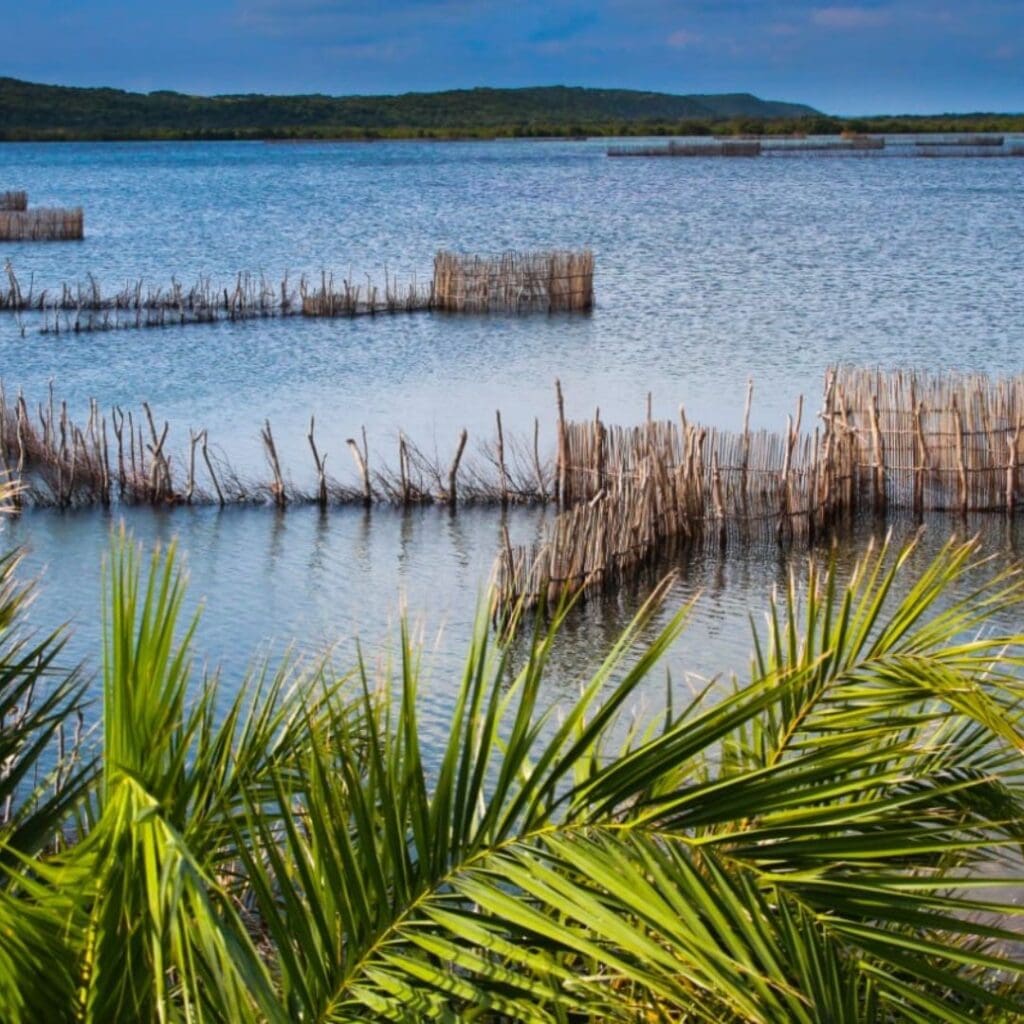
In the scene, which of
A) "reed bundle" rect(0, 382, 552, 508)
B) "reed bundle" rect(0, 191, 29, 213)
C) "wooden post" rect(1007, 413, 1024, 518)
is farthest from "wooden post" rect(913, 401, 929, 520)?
"reed bundle" rect(0, 191, 29, 213)

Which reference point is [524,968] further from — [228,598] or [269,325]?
[269,325]

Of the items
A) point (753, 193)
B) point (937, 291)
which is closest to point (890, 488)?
point (937, 291)

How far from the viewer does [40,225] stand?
4819 cm

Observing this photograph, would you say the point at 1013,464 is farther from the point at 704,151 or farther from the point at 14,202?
the point at 704,151

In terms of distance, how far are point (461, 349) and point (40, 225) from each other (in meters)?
25.1

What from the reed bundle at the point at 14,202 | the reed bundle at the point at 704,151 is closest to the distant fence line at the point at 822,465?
the reed bundle at the point at 14,202

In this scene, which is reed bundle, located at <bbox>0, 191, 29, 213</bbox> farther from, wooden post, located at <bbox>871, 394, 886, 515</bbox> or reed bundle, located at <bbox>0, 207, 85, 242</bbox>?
wooden post, located at <bbox>871, 394, 886, 515</bbox>

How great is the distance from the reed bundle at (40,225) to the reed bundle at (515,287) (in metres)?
20.1

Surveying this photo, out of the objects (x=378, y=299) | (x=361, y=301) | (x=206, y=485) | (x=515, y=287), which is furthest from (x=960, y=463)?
(x=378, y=299)

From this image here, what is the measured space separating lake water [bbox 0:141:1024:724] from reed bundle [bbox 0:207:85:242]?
0.89 metres

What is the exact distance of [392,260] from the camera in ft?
145

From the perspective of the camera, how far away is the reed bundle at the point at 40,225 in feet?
157

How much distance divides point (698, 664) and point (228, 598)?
4.19m

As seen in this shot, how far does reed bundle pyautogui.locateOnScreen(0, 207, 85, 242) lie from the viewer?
157 feet
